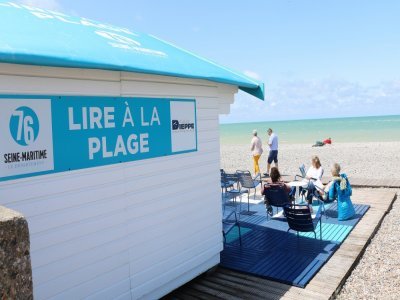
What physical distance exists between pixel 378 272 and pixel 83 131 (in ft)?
14.6

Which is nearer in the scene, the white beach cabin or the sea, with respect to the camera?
the white beach cabin

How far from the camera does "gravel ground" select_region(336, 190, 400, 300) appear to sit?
4.85m

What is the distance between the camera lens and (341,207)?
7.71 m

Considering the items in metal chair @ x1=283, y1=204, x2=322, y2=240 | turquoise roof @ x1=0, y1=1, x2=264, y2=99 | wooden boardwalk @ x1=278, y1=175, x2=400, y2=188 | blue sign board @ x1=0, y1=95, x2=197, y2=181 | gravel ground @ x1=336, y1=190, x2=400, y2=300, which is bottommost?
gravel ground @ x1=336, y1=190, x2=400, y2=300

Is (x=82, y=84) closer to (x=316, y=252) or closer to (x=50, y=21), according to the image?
(x=50, y=21)

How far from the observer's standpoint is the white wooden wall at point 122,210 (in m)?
3.34

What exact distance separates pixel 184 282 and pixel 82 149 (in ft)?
7.77

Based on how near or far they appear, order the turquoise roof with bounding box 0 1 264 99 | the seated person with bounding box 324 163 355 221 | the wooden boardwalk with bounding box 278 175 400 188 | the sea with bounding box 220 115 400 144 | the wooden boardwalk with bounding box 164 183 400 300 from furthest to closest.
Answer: the sea with bounding box 220 115 400 144 < the wooden boardwalk with bounding box 278 175 400 188 < the seated person with bounding box 324 163 355 221 < the wooden boardwalk with bounding box 164 183 400 300 < the turquoise roof with bounding box 0 1 264 99

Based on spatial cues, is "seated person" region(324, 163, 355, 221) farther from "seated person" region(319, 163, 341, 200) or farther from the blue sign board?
the blue sign board

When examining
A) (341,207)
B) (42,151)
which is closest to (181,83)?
(42,151)

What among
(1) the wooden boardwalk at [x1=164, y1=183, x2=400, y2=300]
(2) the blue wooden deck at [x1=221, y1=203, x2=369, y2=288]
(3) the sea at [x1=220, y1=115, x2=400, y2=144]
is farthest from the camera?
(3) the sea at [x1=220, y1=115, x2=400, y2=144]

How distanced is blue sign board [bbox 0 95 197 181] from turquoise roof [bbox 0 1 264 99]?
1.43 feet

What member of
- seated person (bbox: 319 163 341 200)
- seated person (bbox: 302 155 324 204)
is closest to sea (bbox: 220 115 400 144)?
seated person (bbox: 302 155 324 204)

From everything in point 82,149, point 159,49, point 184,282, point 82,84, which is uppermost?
point 159,49
